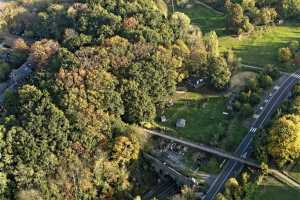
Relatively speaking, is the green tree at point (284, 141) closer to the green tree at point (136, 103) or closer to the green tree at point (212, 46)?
the green tree at point (136, 103)

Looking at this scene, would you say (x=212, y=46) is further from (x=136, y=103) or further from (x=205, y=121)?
(x=136, y=103)

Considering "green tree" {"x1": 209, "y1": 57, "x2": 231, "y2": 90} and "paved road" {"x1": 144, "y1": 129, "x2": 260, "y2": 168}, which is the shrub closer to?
"green tree" {"x1": 209, "y1": 57, "x2": 231, "y2": 90}

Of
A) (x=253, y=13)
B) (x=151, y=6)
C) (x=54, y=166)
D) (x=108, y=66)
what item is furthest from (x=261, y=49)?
(x=54, y=166)

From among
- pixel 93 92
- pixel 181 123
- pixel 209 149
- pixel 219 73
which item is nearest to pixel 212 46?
pixel 219 73

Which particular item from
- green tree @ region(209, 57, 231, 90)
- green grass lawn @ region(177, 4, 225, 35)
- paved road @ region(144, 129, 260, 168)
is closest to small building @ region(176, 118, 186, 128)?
paved road @ region(144, 129, 260, 168)

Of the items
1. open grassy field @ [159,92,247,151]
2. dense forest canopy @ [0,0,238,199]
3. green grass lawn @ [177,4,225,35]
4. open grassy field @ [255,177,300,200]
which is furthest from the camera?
green grass lawn @ [177,4,225,35]

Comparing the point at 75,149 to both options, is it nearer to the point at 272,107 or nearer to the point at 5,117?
the point at 5,117
